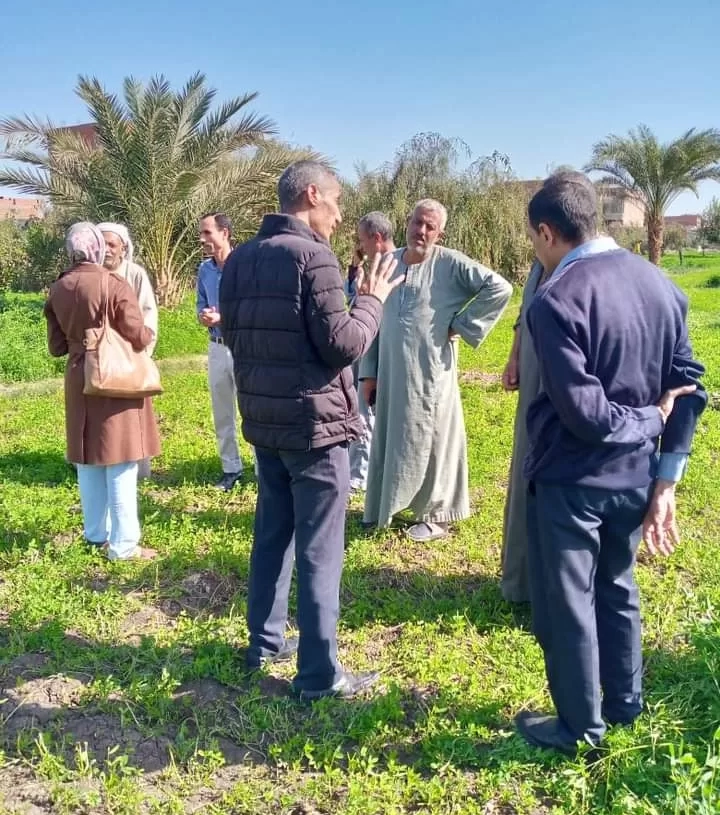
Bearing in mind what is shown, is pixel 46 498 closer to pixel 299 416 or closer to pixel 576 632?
pixel 299 416

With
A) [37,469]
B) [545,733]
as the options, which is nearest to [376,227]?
[545,733]

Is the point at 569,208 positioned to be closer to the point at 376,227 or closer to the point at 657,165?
the point at 376,227

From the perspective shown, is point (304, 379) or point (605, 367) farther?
point (304, 379)

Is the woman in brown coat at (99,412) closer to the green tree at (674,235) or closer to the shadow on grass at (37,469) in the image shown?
the shadow on grass at (37,469)

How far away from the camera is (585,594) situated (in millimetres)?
2322

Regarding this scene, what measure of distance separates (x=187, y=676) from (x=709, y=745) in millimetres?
2003

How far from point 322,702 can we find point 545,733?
2.76 ft

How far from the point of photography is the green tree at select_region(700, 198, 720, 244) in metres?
47.0

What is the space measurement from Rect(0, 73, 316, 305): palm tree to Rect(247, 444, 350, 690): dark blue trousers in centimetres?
1174

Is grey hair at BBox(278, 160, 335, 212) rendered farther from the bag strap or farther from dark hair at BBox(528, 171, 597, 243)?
the bag strap

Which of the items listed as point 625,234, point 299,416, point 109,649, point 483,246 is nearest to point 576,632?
point 299,416

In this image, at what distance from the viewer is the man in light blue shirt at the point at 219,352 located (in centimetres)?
501

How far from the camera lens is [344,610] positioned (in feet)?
12.0

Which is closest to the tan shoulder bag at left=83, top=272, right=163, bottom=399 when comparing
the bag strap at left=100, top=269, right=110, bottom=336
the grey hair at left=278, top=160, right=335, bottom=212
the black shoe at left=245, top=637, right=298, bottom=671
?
the bag strap at left=100, top=269, right=110, bottom=336
